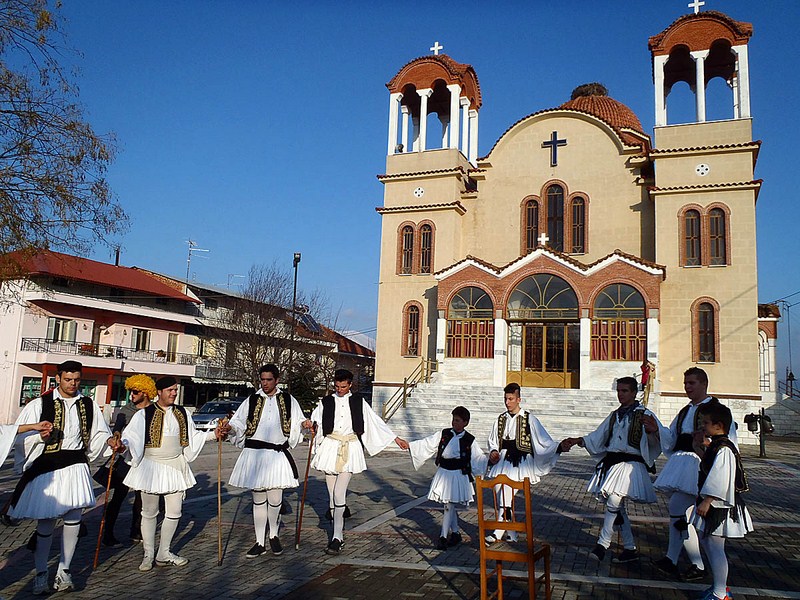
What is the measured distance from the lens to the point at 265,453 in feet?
25.5

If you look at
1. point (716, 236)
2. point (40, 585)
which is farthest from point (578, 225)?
point (40, 585)

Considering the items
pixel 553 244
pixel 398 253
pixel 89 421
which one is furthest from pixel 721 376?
pixel 89 421

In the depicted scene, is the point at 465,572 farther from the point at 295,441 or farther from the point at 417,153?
the point at 417,153

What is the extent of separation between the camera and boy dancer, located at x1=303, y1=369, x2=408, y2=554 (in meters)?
8.05

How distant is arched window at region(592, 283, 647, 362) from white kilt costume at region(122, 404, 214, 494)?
21.6 metres

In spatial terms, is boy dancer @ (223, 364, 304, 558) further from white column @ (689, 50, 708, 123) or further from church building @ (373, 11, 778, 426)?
white column @ (689, 50, 708, 123)

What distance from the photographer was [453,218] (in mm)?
31328

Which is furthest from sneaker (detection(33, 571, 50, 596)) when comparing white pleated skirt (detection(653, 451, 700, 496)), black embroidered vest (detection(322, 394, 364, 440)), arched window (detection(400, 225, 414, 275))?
arched window (detection(400, 225, 414, 275))

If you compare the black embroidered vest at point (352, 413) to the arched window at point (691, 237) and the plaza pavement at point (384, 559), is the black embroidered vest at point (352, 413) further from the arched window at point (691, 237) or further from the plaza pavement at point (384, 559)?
the arched window at point (691, 237)

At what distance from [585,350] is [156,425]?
2176cm

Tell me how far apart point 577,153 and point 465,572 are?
26321mm

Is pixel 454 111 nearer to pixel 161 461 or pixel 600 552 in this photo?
pixel 600 552

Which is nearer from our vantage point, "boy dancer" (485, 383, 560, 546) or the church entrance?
"boy dancer" (485, 383, 560, 546)

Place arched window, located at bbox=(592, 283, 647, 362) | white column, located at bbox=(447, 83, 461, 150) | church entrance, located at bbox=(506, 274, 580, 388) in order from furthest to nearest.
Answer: white column, located at bbox=(447, 83, 461, 150)
church entrance, located at bbox=(506, 274, 580, 388)
arched window, located at bbox=(592, 283, 647, 362)
